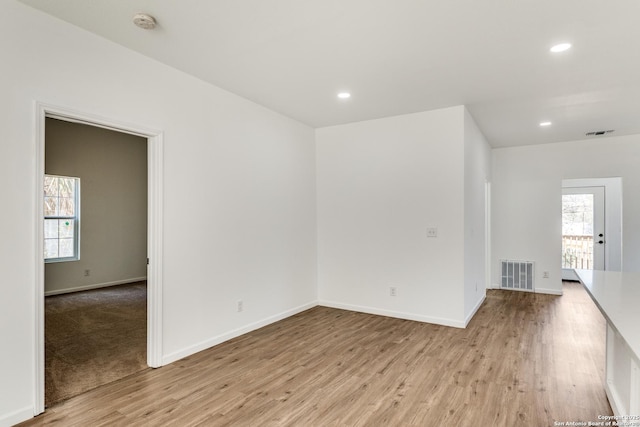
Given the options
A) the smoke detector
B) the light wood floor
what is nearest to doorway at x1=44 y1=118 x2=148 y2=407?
the light wood floor

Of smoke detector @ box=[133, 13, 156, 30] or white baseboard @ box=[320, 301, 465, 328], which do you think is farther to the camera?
white baseboard @ box=[320, 301, 465, 328]

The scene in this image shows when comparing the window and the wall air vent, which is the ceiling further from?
the window

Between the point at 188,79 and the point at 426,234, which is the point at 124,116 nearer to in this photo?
the point at 188,79

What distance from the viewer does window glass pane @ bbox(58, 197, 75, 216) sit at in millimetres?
6172

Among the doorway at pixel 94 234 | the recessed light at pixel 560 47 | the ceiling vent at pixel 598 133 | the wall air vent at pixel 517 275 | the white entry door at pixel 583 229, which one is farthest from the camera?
the white entry door at pixel 583 229

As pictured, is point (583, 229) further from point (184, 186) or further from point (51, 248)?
point (51, 248)

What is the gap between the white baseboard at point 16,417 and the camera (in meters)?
2.14

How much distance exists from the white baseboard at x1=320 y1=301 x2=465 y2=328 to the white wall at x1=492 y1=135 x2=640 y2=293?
9.78ft

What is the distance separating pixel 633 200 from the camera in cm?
582

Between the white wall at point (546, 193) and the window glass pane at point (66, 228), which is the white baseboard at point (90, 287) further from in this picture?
the white wall at point (546, 193)

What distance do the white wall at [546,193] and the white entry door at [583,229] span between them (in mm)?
810

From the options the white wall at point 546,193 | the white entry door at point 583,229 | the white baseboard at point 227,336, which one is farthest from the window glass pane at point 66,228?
the white entry door at point 583,229

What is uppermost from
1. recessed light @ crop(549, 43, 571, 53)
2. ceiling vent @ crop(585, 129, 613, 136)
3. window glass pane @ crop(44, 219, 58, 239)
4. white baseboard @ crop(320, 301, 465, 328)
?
ceiling vent @ crop(585, 129, 613, 136)

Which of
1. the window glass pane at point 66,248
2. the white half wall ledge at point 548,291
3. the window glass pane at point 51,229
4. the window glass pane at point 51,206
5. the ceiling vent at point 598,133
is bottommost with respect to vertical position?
the white half wall ledge at point 548,291
